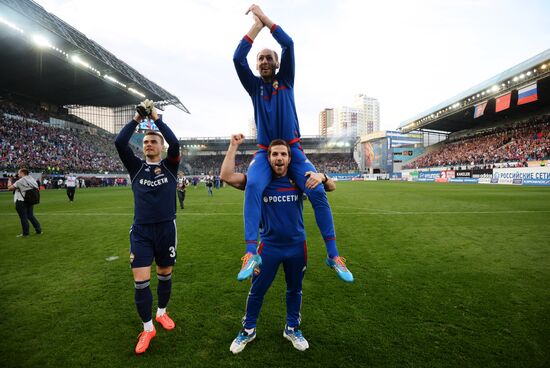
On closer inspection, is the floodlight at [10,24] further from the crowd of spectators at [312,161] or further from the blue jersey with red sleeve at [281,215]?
the crowd of spectators at [312,161]

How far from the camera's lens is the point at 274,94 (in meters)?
3.30

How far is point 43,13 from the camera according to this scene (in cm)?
2569

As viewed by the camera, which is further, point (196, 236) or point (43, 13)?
point (43, 13)

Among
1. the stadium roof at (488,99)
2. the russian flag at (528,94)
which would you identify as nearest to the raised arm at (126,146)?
the stadium roof at (488,99)

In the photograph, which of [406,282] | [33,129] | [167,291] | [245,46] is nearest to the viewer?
[245,46]

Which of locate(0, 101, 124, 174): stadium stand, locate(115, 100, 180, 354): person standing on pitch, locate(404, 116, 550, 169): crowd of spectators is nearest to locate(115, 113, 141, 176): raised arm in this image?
locate(115, 100, 180, 354): person standing on pitch

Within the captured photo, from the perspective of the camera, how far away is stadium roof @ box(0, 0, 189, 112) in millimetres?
24422

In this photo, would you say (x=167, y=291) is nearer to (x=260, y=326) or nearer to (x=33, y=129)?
(x=260, y=326)

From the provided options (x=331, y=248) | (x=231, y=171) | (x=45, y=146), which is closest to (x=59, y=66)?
(x=45, y=146)

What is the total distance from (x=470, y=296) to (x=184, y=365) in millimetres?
4221

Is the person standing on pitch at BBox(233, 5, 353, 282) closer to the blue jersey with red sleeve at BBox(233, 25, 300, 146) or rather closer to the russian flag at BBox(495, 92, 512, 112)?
the blue jersey with red sleeve at BBox(233, 25, 300, 146)

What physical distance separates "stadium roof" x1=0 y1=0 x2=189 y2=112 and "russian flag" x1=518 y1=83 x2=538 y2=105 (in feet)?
156

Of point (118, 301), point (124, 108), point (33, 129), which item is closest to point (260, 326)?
point (118, 301)

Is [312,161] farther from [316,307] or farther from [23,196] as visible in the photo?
[316,307]
